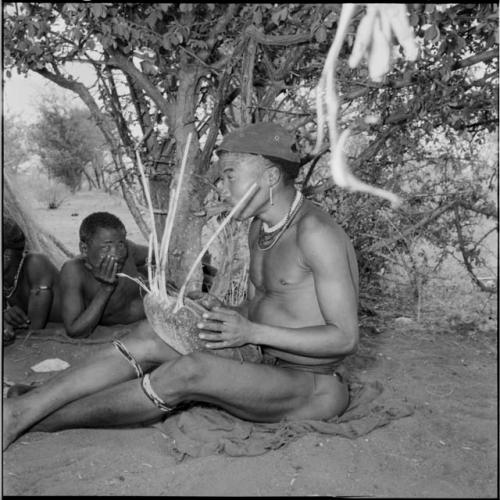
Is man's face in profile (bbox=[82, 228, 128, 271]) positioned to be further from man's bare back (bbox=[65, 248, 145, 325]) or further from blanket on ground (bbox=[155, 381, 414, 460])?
blanket on ground (bbox=[155, 381, 414, 460])

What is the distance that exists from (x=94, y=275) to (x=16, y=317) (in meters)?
0.63

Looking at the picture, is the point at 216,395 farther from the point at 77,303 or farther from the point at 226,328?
the point at 77,303

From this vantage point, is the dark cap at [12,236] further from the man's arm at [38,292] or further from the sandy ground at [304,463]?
the sandy ground at [304,463]

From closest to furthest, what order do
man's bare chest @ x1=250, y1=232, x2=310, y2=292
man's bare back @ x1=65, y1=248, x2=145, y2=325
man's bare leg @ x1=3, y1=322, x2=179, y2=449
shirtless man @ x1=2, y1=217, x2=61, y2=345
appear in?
man's bare leg @ x1=3, y1=322, x2=179, y2=449
man's bare chest @ x1=250, y1=232, x2=310, y2=292
man's bare back @ x1=65, y1=248, x2=145, y2=325
shirtless man @ x1=2, y1=217, x2=61, y2=345

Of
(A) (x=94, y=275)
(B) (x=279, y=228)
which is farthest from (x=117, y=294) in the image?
(B) (x=279, y=228)

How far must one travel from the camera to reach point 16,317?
4.26 meters

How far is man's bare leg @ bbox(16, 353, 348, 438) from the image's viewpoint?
248 centimetres

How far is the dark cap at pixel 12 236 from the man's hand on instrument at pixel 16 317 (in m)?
0.41

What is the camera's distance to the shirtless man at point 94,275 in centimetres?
399

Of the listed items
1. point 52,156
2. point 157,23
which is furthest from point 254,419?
point 52,156

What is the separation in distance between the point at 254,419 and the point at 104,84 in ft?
A: 8.67

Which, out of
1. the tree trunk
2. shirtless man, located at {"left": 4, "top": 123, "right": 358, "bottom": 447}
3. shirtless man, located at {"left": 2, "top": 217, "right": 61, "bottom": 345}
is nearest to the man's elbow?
shirtless man, located at {"left": 4, "top": 123, "right": 358, "bottom": 447}

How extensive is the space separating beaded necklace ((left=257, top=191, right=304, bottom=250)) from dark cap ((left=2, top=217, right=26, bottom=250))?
6.99 feet

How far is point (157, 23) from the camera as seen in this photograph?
3.40 meters
